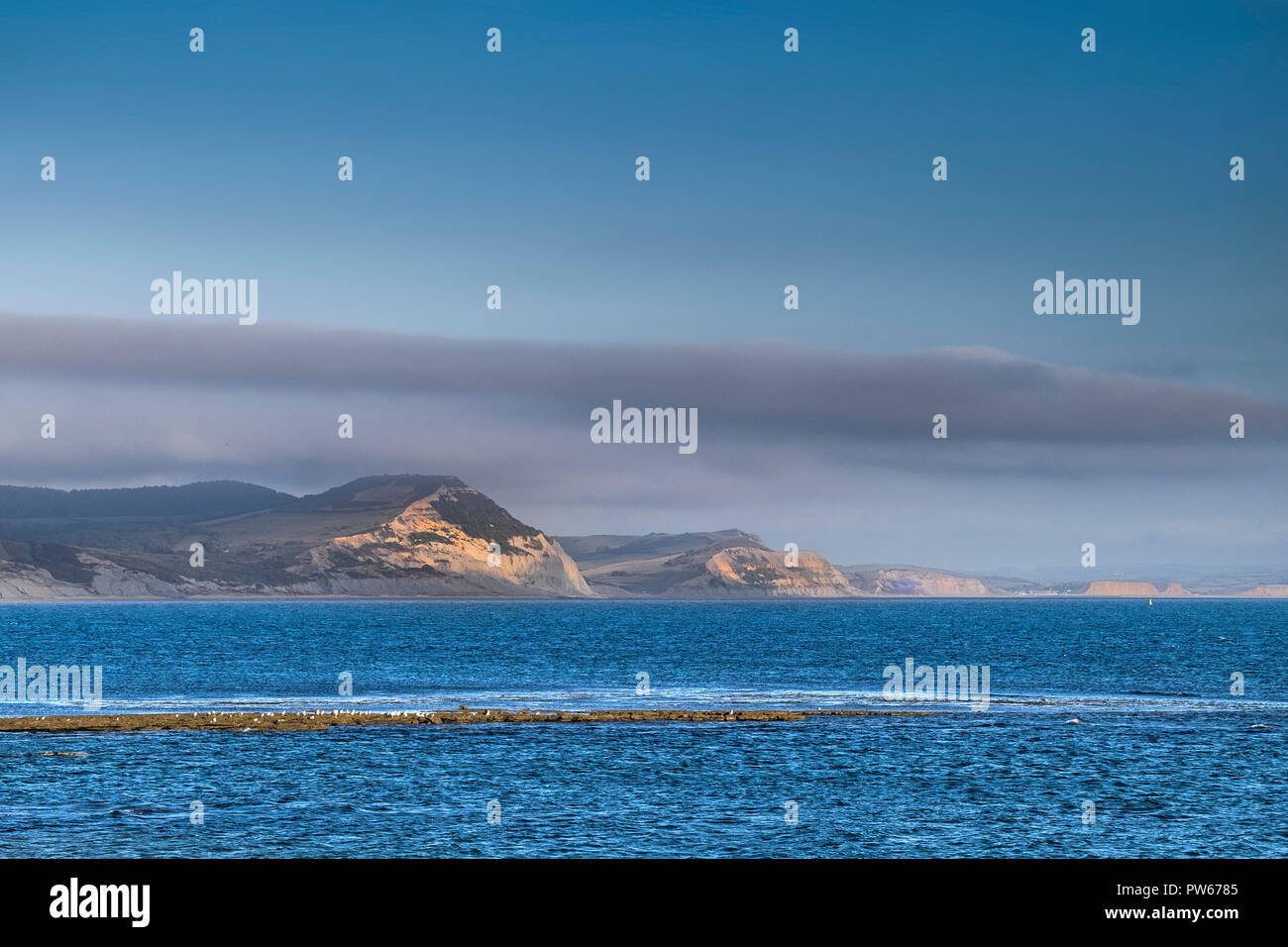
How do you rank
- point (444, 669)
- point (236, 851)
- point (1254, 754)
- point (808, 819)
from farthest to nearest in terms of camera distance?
point (444, 669) → point (1254, 754) → point (808, 819) → point (236, 851)

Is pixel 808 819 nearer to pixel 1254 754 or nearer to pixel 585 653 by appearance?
pixel 1254 754

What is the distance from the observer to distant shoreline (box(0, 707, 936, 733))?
72750mm

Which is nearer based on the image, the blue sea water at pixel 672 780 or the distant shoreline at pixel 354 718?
the blue sea water at pixel 672 780

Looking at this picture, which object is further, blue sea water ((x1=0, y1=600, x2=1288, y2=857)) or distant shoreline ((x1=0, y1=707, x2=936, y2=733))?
distant shoreline ((x1=0, y1=707, x2=936, y2=733))

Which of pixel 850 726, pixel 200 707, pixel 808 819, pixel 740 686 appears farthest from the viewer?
pixel 740 686

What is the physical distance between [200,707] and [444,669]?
4723cm

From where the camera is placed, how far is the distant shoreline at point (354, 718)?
72750 millimetres

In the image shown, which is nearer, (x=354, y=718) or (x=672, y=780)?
(x=672, y=780)

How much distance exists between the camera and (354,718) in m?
78.6
